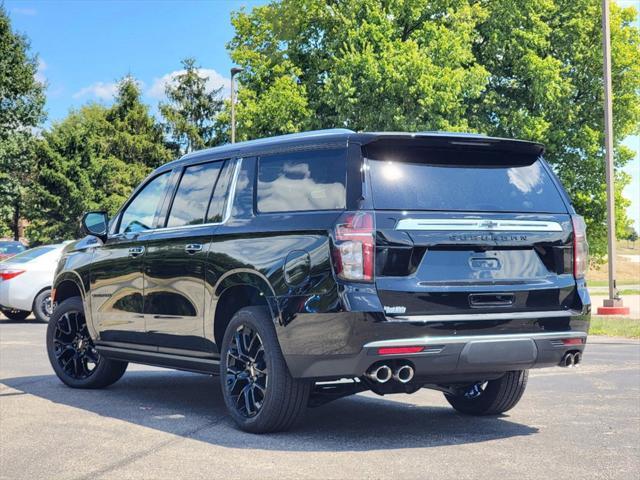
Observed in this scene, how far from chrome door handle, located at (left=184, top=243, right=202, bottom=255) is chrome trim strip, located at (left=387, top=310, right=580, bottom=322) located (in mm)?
1899

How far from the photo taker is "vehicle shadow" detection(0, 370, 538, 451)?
6.03 m

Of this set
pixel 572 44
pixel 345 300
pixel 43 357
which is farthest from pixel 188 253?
pixel 572 44

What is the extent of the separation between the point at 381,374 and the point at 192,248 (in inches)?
79.6

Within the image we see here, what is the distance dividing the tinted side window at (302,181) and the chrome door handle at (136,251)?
1.54 metres

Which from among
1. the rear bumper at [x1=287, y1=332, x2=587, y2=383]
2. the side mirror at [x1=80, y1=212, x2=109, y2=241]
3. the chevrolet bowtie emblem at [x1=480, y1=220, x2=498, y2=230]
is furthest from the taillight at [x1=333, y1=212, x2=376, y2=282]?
the side mirror at [x1=80, y1=212, x2=109, y2=241]

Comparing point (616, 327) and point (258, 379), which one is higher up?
point (258, 379)

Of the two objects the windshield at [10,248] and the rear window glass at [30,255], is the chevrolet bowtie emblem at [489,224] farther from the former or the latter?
the windshield at [10,248]

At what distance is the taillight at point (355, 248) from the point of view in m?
5.56

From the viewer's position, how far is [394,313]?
5.57 meters

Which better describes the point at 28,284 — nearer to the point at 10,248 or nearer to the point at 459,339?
the point at 459,339

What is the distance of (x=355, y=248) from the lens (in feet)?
18.3

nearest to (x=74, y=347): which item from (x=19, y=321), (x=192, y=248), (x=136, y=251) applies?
(x=136, y=251)

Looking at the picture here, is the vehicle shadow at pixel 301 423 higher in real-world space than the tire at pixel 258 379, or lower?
lower

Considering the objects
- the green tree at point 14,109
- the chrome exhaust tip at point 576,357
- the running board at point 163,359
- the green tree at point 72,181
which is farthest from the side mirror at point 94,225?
the green tree at point 72,181
